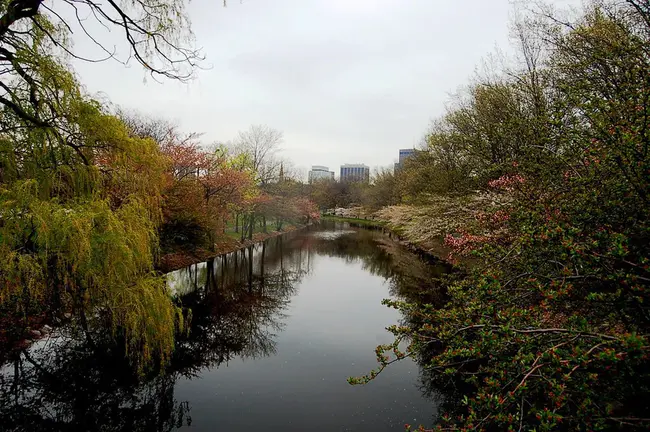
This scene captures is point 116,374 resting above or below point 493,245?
below

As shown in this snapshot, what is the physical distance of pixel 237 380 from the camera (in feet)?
28.4

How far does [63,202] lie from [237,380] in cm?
578

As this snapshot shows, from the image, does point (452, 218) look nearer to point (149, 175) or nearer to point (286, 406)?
point (286, 406)

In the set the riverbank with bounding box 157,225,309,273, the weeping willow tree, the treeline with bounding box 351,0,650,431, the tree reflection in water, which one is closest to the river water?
the tree reflection in water

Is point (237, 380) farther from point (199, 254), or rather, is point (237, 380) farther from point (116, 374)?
point (199, 254)

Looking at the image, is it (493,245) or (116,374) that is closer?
(493,245)

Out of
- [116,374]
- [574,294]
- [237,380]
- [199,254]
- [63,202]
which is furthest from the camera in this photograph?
[199,254]

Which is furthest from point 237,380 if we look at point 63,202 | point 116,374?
point 63,202

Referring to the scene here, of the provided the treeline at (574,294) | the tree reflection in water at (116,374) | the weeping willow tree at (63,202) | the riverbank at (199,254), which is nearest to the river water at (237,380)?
the tree reflection in water at (116,374)

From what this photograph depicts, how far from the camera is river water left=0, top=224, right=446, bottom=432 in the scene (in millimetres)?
6941

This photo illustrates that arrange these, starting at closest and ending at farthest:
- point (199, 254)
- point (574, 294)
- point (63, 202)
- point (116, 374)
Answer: point (574, 294) < point (63, 202) < point (116, 374) < point (199, 254)

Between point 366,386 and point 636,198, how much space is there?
7.09 metres

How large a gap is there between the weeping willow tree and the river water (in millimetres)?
1400

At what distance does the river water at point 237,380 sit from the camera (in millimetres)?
6941
